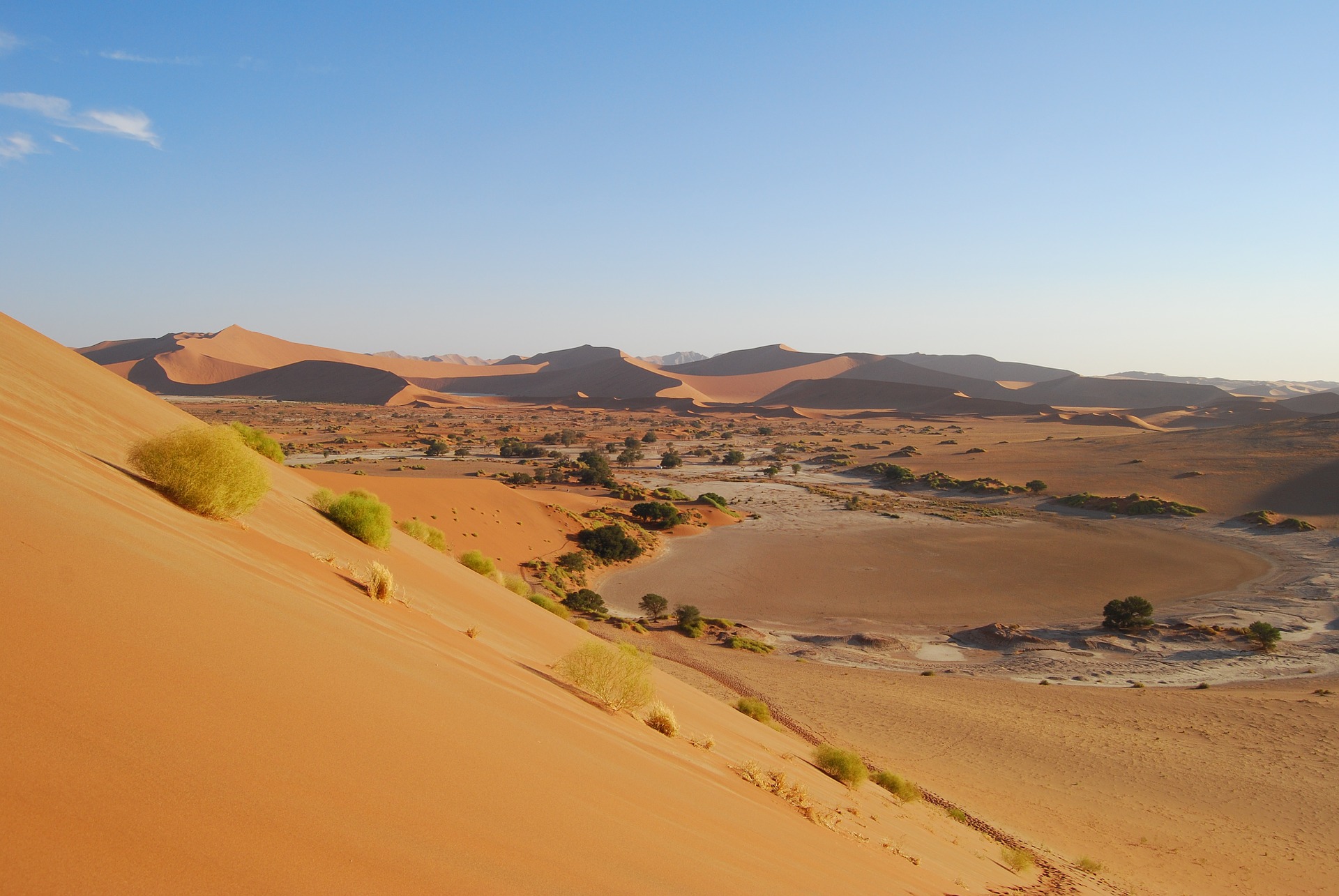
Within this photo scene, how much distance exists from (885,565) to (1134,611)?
875cm

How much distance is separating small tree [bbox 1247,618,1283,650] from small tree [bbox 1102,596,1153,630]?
7.61 feet

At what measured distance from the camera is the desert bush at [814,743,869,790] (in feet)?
29.7

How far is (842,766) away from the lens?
9.18m

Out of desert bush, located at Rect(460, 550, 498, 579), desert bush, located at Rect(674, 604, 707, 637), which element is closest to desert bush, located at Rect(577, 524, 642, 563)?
desert bush, located at Rect(674, 604, 707, 637)

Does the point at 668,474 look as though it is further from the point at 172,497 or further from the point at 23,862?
the point at 23,862

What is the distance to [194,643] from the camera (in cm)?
345

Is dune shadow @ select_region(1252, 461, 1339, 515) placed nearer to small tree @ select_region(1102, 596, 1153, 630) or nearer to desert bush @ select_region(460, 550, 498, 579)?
small tree @ select_region(1102, 596, 1153, 630)

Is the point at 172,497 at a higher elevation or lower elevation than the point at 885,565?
higher

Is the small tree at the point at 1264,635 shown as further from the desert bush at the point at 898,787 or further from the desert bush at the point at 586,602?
the desert bush at the point at 586,602

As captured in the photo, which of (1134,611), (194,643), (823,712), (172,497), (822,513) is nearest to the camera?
(194,643)

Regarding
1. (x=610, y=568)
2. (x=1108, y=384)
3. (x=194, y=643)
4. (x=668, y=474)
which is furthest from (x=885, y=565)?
(x=1108, y=384)

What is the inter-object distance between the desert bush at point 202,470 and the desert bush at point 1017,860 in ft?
28.6

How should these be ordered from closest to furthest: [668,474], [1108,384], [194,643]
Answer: [194,643] < [668,474] < [1108,384]

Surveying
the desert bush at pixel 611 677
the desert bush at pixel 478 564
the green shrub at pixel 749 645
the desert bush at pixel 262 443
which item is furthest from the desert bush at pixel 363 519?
the green shrub at pixel 749 645
